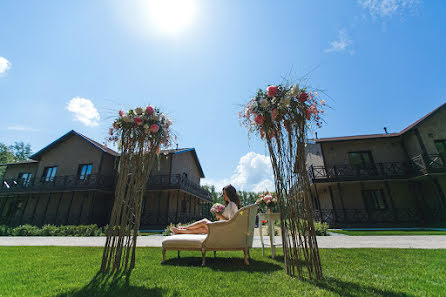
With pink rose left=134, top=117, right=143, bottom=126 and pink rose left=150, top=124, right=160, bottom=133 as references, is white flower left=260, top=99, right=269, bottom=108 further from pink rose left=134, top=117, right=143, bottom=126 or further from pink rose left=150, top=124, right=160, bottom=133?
pink rose left=134, top=117, right=143, bottom=126

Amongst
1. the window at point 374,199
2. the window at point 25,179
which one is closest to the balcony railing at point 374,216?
the window at point 374,199

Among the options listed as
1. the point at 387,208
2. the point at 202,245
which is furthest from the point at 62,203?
Answer: the point at 387,208

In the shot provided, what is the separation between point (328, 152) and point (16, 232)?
21.0m

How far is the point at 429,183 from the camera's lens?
42.2 ft

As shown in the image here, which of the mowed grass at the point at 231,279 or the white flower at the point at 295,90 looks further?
the white flower at the point at 295,90

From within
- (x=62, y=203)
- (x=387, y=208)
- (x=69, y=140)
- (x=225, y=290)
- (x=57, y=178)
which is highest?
(x=69, y=140)

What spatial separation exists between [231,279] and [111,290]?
155 centimetres

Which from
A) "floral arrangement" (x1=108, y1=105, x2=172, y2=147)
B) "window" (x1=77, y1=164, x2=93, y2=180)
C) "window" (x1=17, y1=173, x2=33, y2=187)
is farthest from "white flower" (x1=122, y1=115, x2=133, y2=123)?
"window" (x1=17, y1=173, x2=33, y2=187)

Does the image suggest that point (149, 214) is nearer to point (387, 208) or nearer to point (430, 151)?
point (387, 208)

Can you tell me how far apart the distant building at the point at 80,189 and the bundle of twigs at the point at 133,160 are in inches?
405

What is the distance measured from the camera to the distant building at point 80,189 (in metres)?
14.9

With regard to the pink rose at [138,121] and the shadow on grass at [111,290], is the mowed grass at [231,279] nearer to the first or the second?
the shadow on grass at [111,290]

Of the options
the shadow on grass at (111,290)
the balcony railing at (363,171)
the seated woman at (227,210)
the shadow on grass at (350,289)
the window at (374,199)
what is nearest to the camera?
the shadow on grass at (350,289)

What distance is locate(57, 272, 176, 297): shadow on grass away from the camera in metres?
2.26
